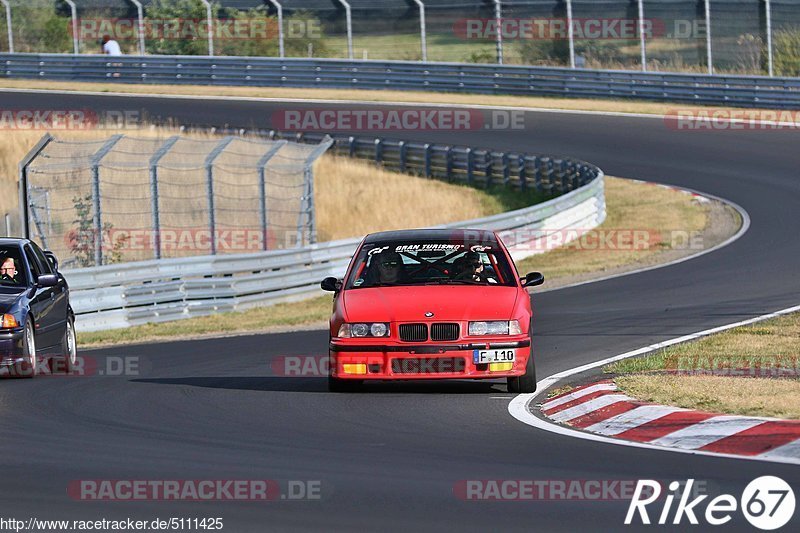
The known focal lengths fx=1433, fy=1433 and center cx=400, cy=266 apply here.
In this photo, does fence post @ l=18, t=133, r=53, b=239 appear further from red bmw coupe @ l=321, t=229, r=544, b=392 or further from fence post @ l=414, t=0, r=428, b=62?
fence post @ l=414, t=0, r=428, b=62

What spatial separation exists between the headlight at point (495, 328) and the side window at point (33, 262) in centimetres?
484

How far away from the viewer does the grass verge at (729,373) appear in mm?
9867

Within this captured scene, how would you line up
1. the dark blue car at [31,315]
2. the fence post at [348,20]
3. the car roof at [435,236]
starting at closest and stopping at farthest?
the car roof at [435,236]
the dark blue car at [31,315]
the fence post at [348,20]

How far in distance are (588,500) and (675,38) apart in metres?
35.0

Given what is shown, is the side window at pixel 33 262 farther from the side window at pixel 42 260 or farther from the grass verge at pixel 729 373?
the grass verge at pixel 729 373

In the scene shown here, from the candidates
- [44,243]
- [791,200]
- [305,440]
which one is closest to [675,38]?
[791,200]

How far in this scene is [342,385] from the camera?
11.7 metres

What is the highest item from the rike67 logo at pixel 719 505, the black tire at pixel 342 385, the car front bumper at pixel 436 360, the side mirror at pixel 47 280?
the side mirror at pixel 47 280

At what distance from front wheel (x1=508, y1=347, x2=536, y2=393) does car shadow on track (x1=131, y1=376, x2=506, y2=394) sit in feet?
0.85

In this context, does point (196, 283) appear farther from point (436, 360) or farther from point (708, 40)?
point (708, 40)

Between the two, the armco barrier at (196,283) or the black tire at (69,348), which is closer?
the black tire at (69,348)

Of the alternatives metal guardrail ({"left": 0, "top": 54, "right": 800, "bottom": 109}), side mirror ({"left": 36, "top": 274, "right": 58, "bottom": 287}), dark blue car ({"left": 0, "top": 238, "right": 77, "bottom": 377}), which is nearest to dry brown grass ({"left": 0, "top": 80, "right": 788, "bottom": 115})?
metal guardrail ({"left": 0, "top": 54, "right": 800, "bottom": 109})

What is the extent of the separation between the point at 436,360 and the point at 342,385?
902 mm

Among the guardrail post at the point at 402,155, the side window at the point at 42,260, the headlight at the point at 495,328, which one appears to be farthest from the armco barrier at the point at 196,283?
the guardrail post at the point at 402,155
